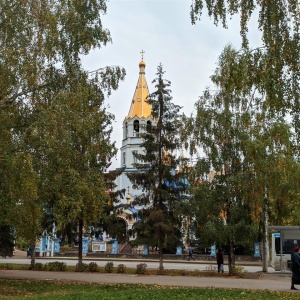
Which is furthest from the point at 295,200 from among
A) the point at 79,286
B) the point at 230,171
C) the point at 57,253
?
the point at 57,253

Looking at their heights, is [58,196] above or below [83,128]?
below

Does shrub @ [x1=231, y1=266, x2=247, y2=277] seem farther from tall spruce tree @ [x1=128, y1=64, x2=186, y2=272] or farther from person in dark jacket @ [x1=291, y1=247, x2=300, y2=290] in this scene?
person in dark jacket @ [x1=291, y1=247, x2=300, y2=290]

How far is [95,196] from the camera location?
18.0 metres

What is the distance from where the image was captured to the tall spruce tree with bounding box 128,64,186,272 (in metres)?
32.0

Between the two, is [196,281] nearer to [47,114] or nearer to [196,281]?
[196,281]

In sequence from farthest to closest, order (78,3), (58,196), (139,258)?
1. (139,258)
2. (78,3)
3. (58,196)

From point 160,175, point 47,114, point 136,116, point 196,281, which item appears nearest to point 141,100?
point 136,116

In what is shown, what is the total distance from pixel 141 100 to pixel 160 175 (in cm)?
3023

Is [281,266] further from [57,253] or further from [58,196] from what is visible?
[57,253]

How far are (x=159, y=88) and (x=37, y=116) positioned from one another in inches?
660

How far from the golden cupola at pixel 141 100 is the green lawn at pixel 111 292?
40.6 metres

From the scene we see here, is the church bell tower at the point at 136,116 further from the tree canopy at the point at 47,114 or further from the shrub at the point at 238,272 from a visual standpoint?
the tree canopy at the point at 47,114

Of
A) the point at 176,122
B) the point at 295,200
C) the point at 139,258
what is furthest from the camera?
the point at 139,258

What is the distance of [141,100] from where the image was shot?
6175cm
